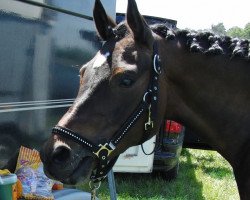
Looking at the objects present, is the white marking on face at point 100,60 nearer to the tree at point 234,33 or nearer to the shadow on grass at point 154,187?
the tree at point 234,33

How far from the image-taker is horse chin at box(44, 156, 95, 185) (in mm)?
2637

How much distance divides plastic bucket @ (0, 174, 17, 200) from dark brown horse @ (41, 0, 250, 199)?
696mm

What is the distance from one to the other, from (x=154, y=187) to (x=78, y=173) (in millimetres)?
4685

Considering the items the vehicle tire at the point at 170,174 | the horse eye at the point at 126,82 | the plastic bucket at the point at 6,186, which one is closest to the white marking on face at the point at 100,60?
the horse eye at the point at 126,82

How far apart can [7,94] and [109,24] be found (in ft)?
3.75

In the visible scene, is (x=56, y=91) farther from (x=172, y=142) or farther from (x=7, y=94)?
(x=172, y=142)

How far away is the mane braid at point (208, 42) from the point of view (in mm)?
2920

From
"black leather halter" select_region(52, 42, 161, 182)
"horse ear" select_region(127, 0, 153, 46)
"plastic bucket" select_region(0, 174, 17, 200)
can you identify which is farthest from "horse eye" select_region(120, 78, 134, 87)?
"plastic bucket" select_region(0, 174, 17, 200)

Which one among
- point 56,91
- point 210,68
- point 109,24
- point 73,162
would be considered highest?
point 109,24

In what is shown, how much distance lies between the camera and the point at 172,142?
278 inches

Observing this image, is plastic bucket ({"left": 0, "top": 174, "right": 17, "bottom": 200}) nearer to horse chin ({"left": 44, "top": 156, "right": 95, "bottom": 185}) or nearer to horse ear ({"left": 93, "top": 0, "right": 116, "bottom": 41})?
horse chin ({"left": 44, "top": 156, "right": 95, "bottom": 185})

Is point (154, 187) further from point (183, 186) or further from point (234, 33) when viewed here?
point (234, 33)

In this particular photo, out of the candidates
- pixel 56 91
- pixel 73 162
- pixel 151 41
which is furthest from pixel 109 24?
pixel 56 91

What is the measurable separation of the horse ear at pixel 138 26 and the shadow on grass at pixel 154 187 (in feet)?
12.8
